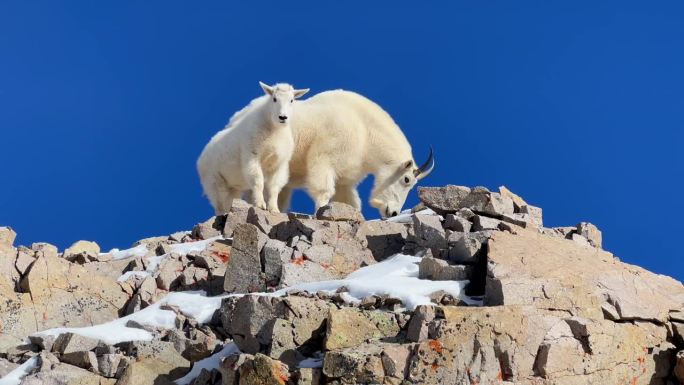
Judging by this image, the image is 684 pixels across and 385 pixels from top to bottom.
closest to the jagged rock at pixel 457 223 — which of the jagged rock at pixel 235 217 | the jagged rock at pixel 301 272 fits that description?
the jagged rock at pixel 301 272

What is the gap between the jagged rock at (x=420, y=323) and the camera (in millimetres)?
8633

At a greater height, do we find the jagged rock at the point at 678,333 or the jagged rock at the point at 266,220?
the jagged rock at the point at 266,220

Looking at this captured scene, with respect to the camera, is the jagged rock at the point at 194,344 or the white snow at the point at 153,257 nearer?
the jagged rock at the point at 194,344

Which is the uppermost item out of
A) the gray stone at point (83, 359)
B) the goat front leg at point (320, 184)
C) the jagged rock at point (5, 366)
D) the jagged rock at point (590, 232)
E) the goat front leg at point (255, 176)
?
the goat front leg at point (320, 184)

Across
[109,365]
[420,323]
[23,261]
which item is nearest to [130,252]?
[23,261]

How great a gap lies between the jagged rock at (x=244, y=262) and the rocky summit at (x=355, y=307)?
0.06ft

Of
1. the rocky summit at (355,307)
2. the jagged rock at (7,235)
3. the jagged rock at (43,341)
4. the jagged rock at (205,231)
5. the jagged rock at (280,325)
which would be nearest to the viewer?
the rocky summit at (355,307)

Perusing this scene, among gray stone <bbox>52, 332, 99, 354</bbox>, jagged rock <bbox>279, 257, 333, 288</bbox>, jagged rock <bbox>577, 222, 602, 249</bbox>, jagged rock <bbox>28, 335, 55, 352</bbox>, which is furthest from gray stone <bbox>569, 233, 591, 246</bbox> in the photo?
jagged rock <bbox>28, 335, 55, 352</bbox>

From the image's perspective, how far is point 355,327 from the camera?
29.5 ft

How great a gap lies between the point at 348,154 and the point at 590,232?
6.33m

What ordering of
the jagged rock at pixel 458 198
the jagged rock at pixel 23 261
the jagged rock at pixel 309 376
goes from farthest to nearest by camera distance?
1. the jagged rock at pixel 458 198
2. the jagged rock at pixel 23 261
3. the jagged rock at pixel 309 376

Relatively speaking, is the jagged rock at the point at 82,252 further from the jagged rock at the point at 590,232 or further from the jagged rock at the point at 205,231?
the jagged rock at the point at 590,232

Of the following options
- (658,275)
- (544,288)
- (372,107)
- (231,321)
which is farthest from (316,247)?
(372,107)

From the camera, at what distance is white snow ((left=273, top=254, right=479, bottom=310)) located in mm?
9859
